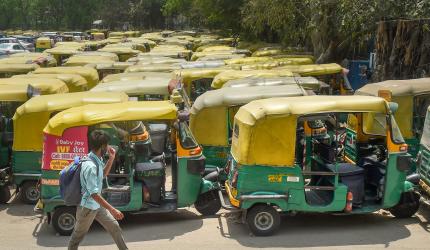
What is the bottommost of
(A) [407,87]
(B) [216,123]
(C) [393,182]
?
(C) [393,182]

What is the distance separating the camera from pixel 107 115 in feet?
28.3

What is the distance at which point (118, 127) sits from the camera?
1025cm

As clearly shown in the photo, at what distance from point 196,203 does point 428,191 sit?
11.6 feet

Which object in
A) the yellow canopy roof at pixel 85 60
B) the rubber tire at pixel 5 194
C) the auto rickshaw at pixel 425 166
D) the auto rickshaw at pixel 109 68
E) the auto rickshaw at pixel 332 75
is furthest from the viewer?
the yellow canopy roof at pixel 85 60

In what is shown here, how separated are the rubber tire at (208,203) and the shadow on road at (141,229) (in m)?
0.15

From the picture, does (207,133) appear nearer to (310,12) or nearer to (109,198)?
(109,198)

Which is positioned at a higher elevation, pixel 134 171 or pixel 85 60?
pixel 85 60

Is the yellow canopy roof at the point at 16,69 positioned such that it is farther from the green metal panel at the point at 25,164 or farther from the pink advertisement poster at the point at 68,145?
the pink advertisement poster at the point at 68,145

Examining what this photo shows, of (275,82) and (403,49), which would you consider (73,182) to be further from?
(403,49)

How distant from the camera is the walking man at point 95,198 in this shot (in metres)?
6.32

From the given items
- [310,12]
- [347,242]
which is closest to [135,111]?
[347,242]

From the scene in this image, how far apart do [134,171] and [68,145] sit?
1.07 meters

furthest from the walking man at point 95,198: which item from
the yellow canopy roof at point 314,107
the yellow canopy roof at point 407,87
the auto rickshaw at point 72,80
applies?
the auto rickshaw at point 72,80

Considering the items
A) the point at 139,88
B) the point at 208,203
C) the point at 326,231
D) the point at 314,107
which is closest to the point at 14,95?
the point at 139,88
